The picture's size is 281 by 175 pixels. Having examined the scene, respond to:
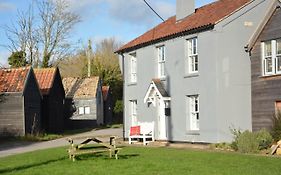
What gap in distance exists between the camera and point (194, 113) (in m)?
26.3

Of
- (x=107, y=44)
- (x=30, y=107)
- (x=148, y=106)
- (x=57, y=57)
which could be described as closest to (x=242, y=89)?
(x=148, y=106)

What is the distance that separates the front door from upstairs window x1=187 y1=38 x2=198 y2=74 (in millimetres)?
2964

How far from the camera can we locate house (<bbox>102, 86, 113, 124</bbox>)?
62031 mm

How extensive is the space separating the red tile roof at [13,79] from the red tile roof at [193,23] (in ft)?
29.6

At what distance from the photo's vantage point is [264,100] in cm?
2434

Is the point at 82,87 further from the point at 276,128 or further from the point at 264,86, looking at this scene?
the point at 276,128

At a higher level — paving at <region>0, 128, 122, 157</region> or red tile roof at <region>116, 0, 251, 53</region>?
red tile roof at <region>116, 0, 251, 53</region>

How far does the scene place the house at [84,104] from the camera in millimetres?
57094

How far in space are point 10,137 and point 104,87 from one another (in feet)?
90.2

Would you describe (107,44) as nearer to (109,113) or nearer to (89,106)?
(109,113)

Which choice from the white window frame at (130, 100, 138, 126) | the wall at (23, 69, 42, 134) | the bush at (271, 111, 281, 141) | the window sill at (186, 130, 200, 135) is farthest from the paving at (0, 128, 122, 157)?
the bush at (271, 111, 281, 141)

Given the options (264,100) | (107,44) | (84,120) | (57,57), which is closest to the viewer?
(264,100)

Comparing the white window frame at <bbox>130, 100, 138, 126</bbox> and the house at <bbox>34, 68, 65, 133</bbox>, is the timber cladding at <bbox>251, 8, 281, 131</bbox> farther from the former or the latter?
the house at <bbox>34, 68, 65, 133</bbox>

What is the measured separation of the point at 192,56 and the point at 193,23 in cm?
179
